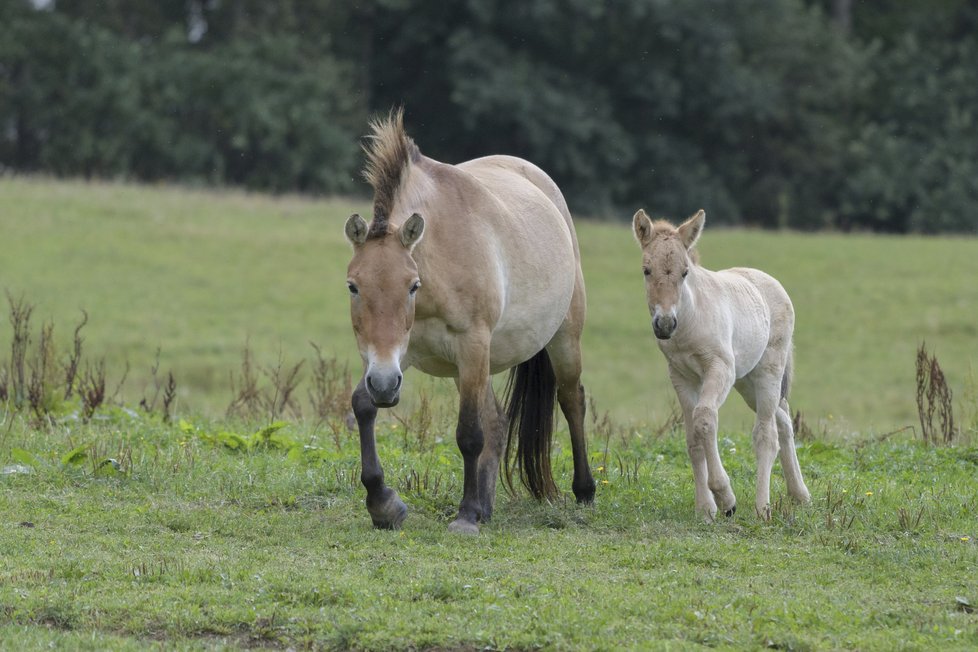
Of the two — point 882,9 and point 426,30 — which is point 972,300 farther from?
point 882,9

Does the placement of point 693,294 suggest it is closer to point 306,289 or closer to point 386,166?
point 386,166

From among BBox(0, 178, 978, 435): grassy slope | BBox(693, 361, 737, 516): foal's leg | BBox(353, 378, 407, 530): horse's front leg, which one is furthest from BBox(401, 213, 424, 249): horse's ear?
BBox(0, 178, 978, 435): grassy slope

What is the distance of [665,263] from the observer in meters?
7.32

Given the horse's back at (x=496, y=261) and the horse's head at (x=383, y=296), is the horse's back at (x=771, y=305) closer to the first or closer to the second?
the horse's back at (x=496, y=261)

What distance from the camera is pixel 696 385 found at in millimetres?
7785

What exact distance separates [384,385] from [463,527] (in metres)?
1.13

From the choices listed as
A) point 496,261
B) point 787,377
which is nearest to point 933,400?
point 787,377

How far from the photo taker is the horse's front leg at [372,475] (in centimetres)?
704

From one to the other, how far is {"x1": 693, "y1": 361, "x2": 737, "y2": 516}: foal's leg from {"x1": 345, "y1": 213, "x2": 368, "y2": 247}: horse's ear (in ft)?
7.01

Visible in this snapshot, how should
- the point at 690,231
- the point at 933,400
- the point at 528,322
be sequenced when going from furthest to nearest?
the point at 933,400, the point at 528,322, the point at 690,231

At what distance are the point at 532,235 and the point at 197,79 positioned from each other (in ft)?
119

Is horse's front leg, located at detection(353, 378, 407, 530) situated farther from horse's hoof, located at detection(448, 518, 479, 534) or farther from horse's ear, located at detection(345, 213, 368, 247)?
horse's ear, located at detection(345, 213, 368, 247)

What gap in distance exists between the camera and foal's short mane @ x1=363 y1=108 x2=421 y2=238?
7078 millimetres

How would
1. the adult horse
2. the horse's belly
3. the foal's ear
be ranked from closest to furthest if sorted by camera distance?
the adult horse < the foal's ear < the horse's belly
